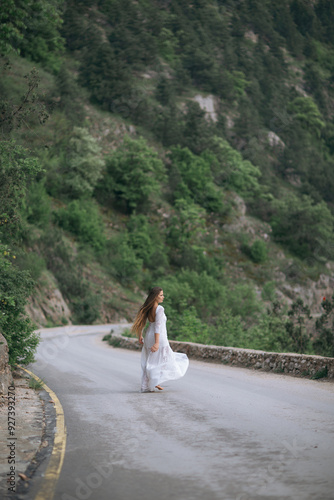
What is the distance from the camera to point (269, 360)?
14594mm

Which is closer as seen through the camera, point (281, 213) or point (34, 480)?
point (34, 480)

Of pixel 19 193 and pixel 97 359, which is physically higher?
pixel 19 193

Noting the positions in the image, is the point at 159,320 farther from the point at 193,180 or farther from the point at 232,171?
the point at 232,171

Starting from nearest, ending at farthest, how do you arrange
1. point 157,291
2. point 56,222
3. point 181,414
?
point 181,414 → point 157,291 → point 56,222

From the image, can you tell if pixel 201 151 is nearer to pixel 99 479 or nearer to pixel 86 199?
pixel 86 199

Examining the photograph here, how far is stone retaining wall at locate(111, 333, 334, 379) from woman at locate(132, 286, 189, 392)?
138 inches

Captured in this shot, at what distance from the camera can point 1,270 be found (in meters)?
13.5

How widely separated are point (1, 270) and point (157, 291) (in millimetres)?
4469

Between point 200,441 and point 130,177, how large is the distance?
70.7m

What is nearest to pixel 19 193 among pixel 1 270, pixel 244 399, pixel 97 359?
pixel 1 270

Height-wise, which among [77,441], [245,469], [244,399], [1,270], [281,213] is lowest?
[281,213]

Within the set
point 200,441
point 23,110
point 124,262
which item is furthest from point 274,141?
point 200,441

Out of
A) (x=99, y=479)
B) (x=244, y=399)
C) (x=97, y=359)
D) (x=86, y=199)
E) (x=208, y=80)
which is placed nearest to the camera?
(x=99, y=479)

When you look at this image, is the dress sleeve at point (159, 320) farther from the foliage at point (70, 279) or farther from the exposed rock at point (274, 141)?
the exposed rock at point (274, 141)
